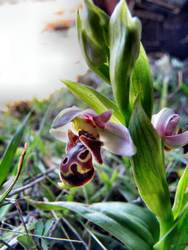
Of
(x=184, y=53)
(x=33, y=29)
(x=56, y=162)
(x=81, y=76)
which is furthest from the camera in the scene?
(x=33, y=29)

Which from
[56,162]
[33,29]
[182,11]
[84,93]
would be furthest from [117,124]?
[33,29]

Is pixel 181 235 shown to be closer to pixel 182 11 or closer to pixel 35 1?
pixel 182 11

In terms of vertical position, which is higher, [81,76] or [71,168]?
[71,168]

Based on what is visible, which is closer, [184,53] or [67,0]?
[184,53]

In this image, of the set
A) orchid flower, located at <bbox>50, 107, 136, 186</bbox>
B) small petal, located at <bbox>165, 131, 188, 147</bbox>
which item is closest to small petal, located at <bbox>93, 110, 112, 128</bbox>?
orchid flower, located at <bbox>50, 107, 136, 186</bbox>

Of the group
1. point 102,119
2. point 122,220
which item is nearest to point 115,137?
point 102,119

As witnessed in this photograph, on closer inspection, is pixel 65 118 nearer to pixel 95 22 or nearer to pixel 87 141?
pixel 87 141

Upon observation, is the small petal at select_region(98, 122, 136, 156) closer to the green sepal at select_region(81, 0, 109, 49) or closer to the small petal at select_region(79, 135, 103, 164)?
the small petal at select_region(79, 135, 103, 164)
